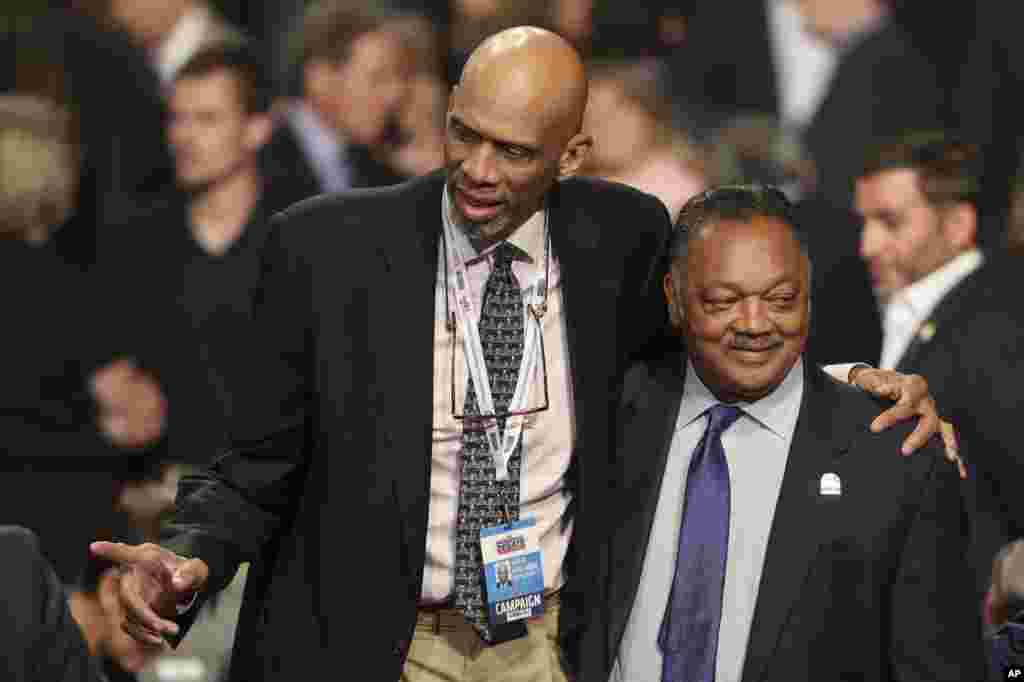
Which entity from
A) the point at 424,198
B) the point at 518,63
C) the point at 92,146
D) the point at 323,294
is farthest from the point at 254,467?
the point at 92,146

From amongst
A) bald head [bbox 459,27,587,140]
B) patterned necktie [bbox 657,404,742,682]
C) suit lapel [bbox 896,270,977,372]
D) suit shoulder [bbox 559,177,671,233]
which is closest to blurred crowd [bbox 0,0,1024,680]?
suit lapel [bbox 896,270,977,372]

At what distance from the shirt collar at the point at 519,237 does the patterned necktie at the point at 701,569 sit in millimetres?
480

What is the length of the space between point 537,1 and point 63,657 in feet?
15.6

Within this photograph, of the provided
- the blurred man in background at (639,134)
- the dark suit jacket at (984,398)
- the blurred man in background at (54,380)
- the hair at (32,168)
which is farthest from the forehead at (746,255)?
the hair at (32,168)

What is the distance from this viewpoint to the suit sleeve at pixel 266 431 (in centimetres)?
337

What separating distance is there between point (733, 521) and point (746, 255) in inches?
18.1

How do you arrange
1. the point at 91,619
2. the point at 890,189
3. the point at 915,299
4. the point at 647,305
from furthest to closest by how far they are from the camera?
the point at 890,189
the point at 915,299
the point at 91,619
the point at 647,305

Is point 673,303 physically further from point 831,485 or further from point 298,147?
point 298,147

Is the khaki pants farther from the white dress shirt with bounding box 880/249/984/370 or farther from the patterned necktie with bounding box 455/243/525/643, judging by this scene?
the white dress shirt with bounding box 880/249/984/370

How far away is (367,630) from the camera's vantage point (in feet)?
11.1

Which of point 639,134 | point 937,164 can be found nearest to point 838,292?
point 937,164

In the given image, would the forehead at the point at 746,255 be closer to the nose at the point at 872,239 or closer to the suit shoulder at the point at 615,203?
the suit shoulder at the point at 615,203

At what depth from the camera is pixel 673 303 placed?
3305 millimetres

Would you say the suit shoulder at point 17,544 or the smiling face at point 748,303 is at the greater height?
the smiling face at point 748,303
